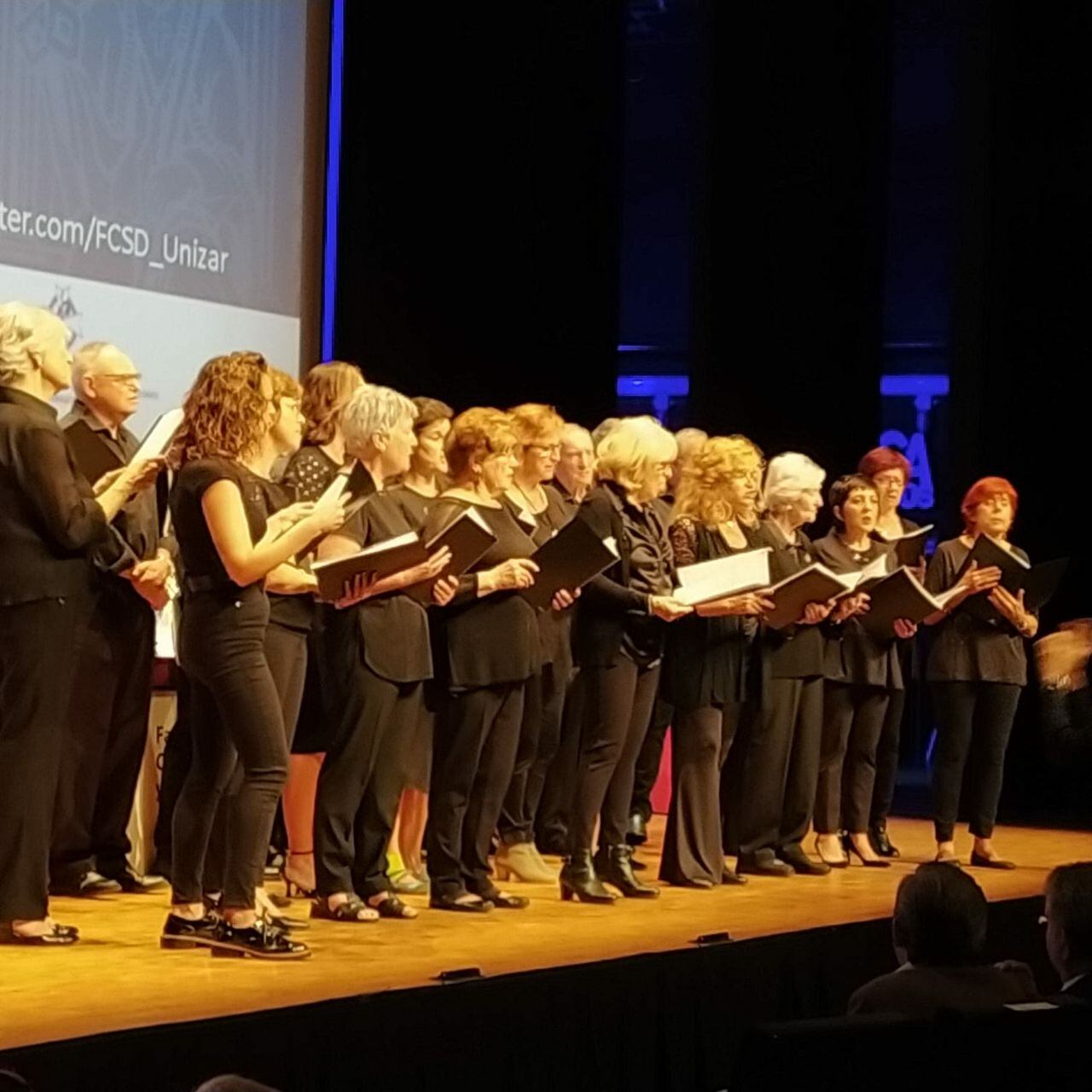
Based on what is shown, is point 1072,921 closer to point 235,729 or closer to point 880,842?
point 235,729

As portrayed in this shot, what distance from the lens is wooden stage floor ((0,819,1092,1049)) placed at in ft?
14.0

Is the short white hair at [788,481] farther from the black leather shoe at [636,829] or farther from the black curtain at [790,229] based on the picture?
the black curtain at [790,229]

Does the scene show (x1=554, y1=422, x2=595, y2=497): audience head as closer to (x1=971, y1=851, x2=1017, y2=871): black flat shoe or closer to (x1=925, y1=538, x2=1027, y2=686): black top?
(x1=925, y1=538, x2=1027, y2=686): black top

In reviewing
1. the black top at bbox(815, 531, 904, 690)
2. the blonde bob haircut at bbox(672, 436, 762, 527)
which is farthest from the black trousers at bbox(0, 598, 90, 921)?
the black top at bbox(815, 531, 904, 690)

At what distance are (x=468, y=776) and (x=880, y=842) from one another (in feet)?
7.81

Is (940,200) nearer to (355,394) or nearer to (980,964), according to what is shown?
(355,394)

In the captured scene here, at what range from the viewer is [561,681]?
22.5 ft

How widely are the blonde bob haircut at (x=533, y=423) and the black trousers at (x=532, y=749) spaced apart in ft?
2.63

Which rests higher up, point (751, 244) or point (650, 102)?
point (650, 102)

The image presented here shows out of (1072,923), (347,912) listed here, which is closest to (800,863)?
(347,912)

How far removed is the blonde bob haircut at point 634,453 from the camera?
6273 mm

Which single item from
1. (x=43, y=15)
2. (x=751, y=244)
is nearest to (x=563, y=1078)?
(x=43, y=15)

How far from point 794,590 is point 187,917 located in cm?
233

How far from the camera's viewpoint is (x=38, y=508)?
189 inches
